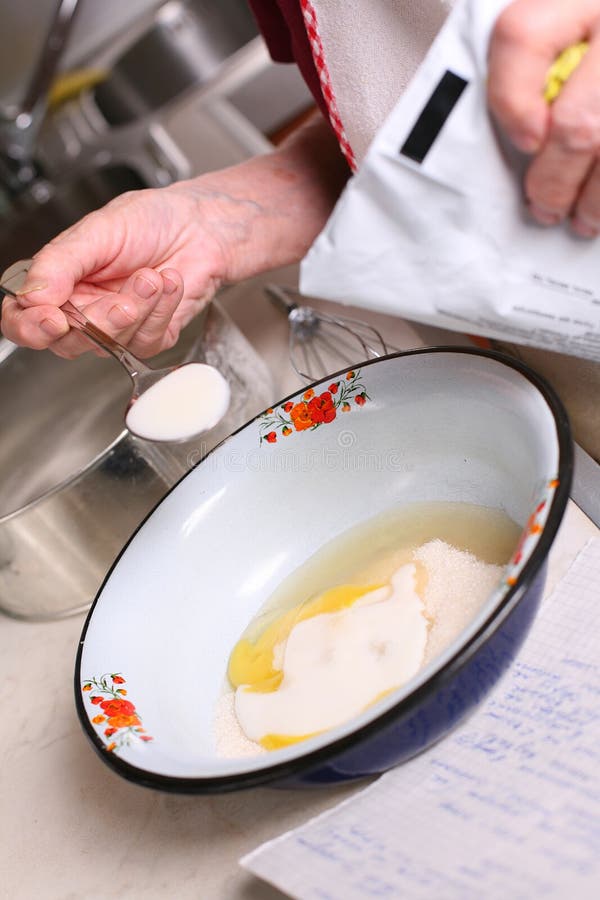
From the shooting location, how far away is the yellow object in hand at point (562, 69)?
36cm

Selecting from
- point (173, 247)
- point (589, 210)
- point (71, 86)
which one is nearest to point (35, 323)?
point (173, 247)

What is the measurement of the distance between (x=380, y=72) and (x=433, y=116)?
0.66 feet

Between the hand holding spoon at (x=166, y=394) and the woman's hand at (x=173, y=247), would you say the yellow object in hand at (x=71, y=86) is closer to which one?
the woman's hand at (x=173, y=247)

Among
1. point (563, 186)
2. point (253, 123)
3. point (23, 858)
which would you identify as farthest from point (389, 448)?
point (253, 123)

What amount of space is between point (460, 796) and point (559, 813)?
47 millimetres

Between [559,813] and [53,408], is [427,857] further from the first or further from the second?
[53,408]

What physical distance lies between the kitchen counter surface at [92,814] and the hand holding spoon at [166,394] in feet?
0.58

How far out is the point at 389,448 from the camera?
55 cm

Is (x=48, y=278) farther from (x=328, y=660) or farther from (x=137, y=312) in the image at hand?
(x=328, y=660)

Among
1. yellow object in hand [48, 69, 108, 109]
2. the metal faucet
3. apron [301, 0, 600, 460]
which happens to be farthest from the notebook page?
yellow object in hand [48, 69, 108, 109]

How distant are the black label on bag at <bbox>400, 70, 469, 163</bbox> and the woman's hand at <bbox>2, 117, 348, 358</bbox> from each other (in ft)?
0.82

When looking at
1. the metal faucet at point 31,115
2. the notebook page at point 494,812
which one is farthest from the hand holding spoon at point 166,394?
the metal faucet at point 31,115

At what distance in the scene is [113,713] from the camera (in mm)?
439

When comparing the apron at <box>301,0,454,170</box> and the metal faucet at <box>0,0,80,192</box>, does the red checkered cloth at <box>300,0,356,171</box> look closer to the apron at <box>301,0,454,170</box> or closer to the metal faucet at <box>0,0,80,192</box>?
the apron at <box>301,0,454,170</box>
